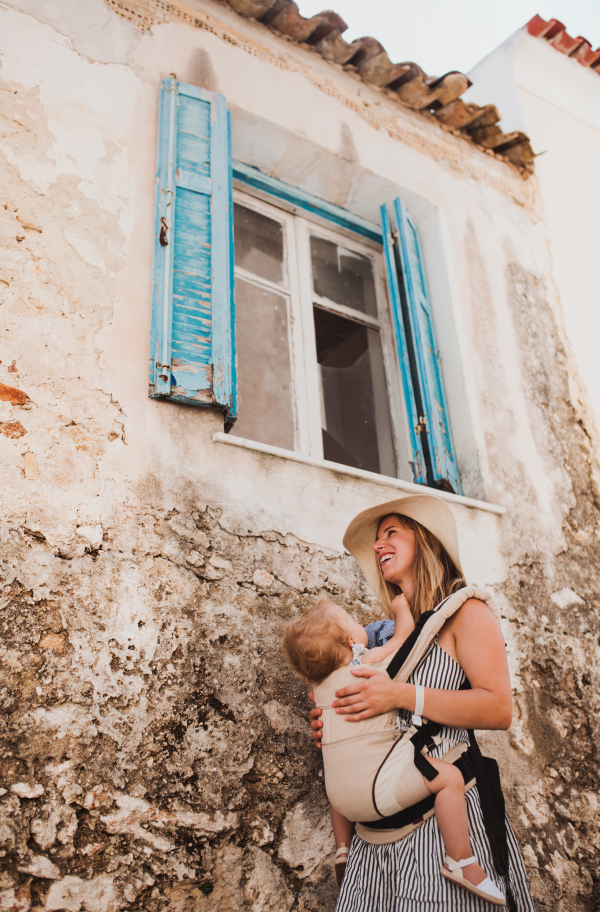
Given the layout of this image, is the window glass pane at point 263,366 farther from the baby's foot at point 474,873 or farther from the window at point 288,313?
the baby's foot at point 474,873

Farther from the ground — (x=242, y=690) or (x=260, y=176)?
(x=260, y=176)

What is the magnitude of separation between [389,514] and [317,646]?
0.64 meters

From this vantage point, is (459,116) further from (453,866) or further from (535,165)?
(453,866)

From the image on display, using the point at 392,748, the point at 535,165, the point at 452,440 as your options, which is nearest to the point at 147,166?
the point at 452,440

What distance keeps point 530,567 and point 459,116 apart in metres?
3.05

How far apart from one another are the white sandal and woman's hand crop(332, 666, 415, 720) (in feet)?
1.18

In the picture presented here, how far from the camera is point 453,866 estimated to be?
1.52m

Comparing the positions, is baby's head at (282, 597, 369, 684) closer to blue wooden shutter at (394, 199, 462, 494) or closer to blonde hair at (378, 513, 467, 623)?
blonde hair at (378, 513, 467, 623)

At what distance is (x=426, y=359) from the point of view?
3.52 m

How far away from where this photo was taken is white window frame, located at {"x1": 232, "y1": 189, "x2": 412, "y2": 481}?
318cm

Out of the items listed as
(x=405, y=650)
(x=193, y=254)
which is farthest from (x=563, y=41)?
(x=405, y=650)

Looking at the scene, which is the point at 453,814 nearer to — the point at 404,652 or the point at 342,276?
the point at 404,652

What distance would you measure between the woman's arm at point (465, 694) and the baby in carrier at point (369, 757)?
4 centimetres

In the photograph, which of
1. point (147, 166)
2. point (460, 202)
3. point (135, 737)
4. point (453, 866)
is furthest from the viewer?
point (460, 202)
